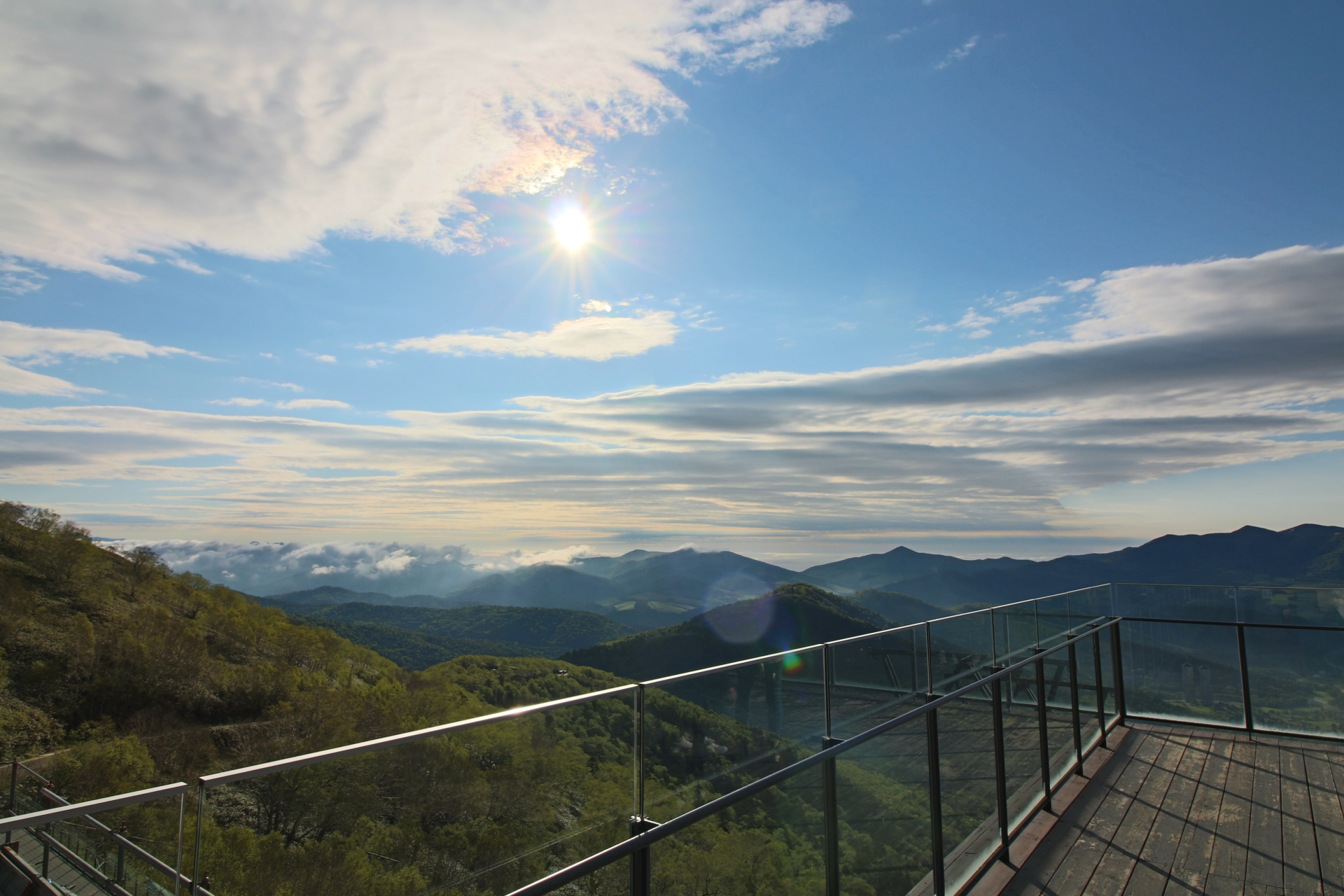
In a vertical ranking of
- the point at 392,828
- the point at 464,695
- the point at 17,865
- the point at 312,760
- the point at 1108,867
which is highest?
the point at 312,760

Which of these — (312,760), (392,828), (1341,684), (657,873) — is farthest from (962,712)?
(1341,684)

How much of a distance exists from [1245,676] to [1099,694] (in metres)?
1.78

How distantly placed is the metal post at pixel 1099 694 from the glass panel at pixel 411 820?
4.55 m

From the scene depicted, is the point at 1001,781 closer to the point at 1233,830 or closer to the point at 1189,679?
the point at 1233,830

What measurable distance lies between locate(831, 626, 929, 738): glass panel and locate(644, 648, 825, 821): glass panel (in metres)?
0.49

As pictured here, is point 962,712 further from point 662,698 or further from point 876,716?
point 876,716

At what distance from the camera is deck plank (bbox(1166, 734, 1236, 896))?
348 centimetres

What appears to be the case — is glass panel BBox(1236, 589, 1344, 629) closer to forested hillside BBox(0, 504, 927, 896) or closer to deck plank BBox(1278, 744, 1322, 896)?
deck plank BBox(1278, 744, 1322, 896)

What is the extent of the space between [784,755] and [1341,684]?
521cm

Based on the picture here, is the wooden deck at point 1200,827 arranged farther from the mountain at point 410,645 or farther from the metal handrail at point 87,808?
the mountain at point 410,645

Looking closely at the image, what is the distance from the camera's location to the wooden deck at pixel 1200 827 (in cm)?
346

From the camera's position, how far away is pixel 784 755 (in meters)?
5.30

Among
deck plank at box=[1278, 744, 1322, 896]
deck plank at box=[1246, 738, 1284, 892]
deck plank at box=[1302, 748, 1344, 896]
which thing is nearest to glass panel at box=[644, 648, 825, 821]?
deck plank at box=[1246, 738, 1284, 892]

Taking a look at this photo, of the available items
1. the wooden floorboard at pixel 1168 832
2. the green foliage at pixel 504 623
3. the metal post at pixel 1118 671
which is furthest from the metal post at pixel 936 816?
the green foliage at pixel 504 623
